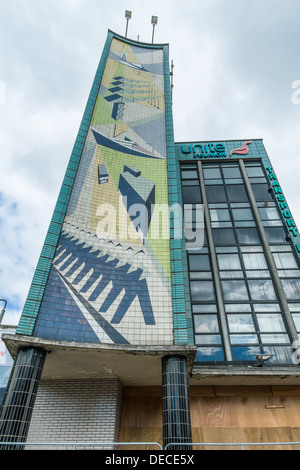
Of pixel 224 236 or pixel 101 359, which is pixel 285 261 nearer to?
pixel 224 236

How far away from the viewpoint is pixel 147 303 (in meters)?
11.8

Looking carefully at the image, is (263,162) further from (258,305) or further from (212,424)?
(212,424)

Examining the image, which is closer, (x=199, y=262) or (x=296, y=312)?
(x=296, y=312)

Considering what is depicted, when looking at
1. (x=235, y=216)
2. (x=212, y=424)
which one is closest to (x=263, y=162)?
(x=235, y=216)

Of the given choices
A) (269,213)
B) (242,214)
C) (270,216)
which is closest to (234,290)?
(242,214)

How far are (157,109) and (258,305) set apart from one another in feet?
45.8

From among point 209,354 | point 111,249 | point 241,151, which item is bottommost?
point 209,354

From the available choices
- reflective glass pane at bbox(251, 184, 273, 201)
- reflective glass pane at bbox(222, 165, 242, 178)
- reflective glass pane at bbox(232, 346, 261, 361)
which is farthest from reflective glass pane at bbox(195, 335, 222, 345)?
reflective glass pane at bbox(222, 165, 242, 178)

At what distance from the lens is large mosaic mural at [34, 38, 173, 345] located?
10953 millimetres

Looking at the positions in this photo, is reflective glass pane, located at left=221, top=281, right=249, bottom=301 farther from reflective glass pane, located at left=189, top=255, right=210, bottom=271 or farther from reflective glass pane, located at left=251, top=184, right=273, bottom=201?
reflective glass pane, located at left=251, top=184, right=273, bottom=201

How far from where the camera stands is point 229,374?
12.0 metres

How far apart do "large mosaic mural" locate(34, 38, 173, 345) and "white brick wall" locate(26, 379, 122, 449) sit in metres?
2.79

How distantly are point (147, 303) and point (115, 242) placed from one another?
3.14 meters

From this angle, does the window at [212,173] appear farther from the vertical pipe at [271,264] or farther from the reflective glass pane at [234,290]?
the reflective glass pane at [234,290]
